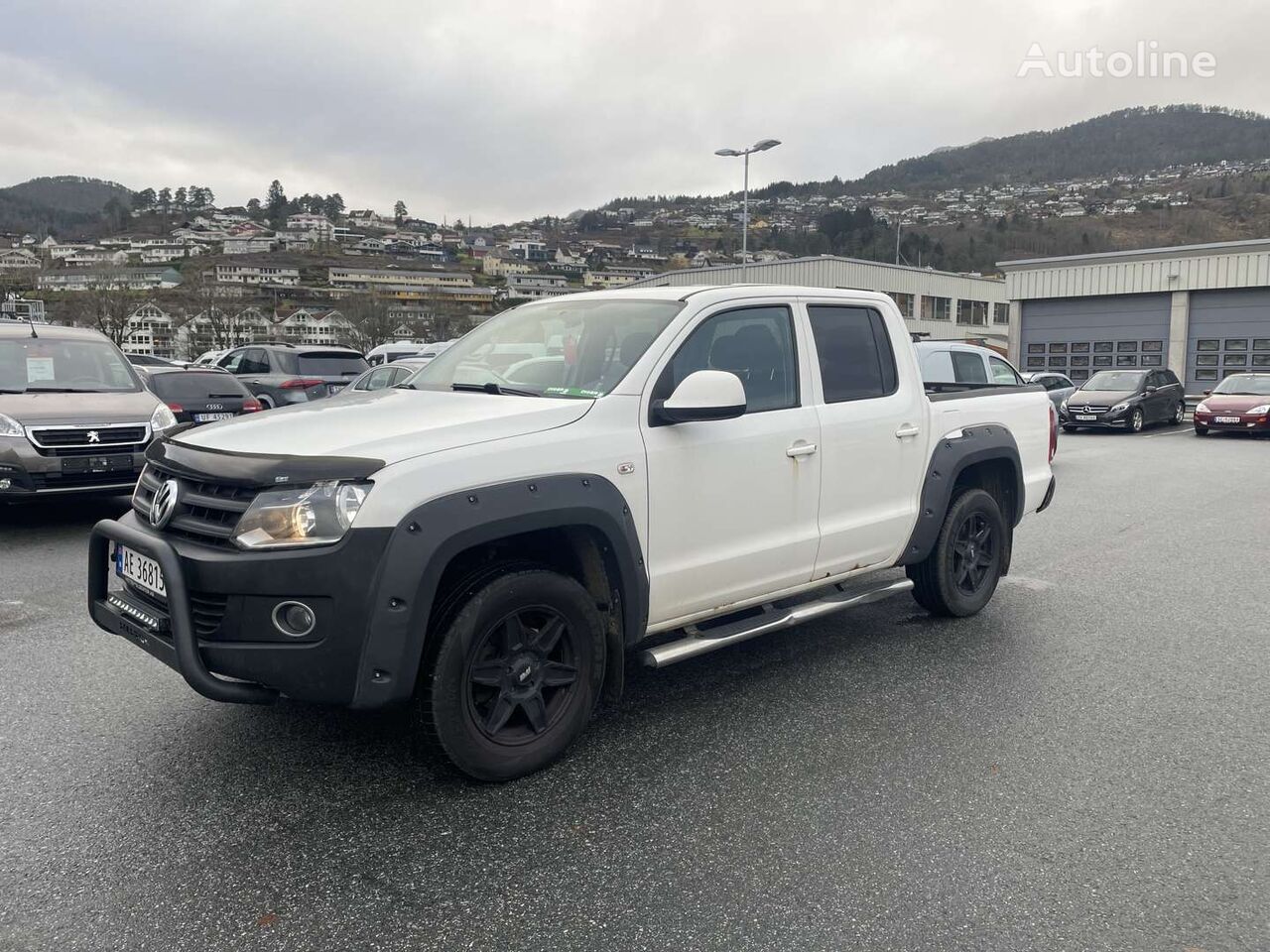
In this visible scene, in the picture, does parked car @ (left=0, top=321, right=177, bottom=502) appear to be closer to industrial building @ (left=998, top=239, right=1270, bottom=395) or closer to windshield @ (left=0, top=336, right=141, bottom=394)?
windshield @ (left=0, top=336, right=141, bottom=394)

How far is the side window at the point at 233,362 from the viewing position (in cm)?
1941

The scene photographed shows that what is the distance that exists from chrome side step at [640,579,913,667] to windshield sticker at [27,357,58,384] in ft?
23.4

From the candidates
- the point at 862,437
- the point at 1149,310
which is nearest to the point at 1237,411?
the point at 1149,310

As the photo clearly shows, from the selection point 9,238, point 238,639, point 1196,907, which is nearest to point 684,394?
point 238,639

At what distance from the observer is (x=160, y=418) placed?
8328 millimetres

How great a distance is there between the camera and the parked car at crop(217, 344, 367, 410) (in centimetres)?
1756

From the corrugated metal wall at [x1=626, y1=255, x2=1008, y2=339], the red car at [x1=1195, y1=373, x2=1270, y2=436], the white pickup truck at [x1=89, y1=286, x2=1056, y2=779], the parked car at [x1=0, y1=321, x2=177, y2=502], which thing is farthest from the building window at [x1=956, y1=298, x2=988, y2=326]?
the white pickup truck at [x1=89, y1=286, x2=1056, y2=779]

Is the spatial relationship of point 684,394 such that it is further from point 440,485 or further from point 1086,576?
point 1086,576

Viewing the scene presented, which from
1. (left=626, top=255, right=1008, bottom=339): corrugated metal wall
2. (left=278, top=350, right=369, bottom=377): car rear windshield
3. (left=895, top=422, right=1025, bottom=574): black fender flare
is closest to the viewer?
(left=895, top=422, right=1025, bottom=574): black fender flare

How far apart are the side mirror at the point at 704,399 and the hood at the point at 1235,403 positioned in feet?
66.6

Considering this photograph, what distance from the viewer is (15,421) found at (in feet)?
25.0

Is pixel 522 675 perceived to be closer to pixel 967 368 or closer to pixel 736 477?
pixel 736 477

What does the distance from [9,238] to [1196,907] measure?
411ft

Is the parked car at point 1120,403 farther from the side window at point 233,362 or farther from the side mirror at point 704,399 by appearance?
the side mirror at point 704,399
